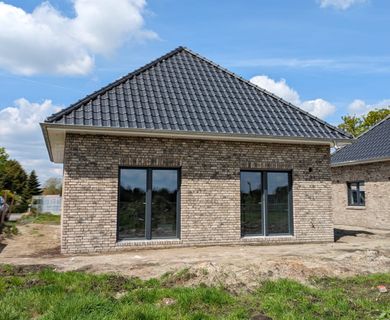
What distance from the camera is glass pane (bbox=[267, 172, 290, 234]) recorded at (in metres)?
12.3

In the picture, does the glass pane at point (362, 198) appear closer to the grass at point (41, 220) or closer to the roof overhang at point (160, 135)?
the roof overhang at point (160, 135)


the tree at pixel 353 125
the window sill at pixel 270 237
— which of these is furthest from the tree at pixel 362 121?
the window sill at pixel 270 237

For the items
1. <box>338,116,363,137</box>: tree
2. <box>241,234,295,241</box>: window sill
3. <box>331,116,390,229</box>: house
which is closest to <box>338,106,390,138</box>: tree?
<box>338,116,363,137</box>: tree

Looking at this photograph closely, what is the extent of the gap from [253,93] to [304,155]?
3041mm

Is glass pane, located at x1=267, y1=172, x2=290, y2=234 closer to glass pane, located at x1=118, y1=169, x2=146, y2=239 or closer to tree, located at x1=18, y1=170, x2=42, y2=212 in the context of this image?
glass pane, located at x1=118, y1=169, x2=146, y2=239

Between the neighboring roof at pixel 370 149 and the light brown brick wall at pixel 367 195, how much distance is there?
0.46 metres

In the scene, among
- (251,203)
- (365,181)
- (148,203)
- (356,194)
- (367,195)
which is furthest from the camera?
(356,194)

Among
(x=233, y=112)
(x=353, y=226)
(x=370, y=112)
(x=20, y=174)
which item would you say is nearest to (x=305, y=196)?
(x=233, y=112)

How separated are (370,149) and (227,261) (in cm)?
1366

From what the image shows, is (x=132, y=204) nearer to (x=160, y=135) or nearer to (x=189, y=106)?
(x=160, y=135)

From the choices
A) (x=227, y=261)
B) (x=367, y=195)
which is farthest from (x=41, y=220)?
(x=227, y=261)

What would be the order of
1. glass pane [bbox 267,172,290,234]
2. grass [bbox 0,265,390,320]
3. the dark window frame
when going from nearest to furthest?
grass [bbox 0,265,390,320] < the dark window frame < glass pane [bbox 267,172,290,234]

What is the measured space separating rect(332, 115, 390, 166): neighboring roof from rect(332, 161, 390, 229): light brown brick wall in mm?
457

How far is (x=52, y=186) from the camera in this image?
178ft
